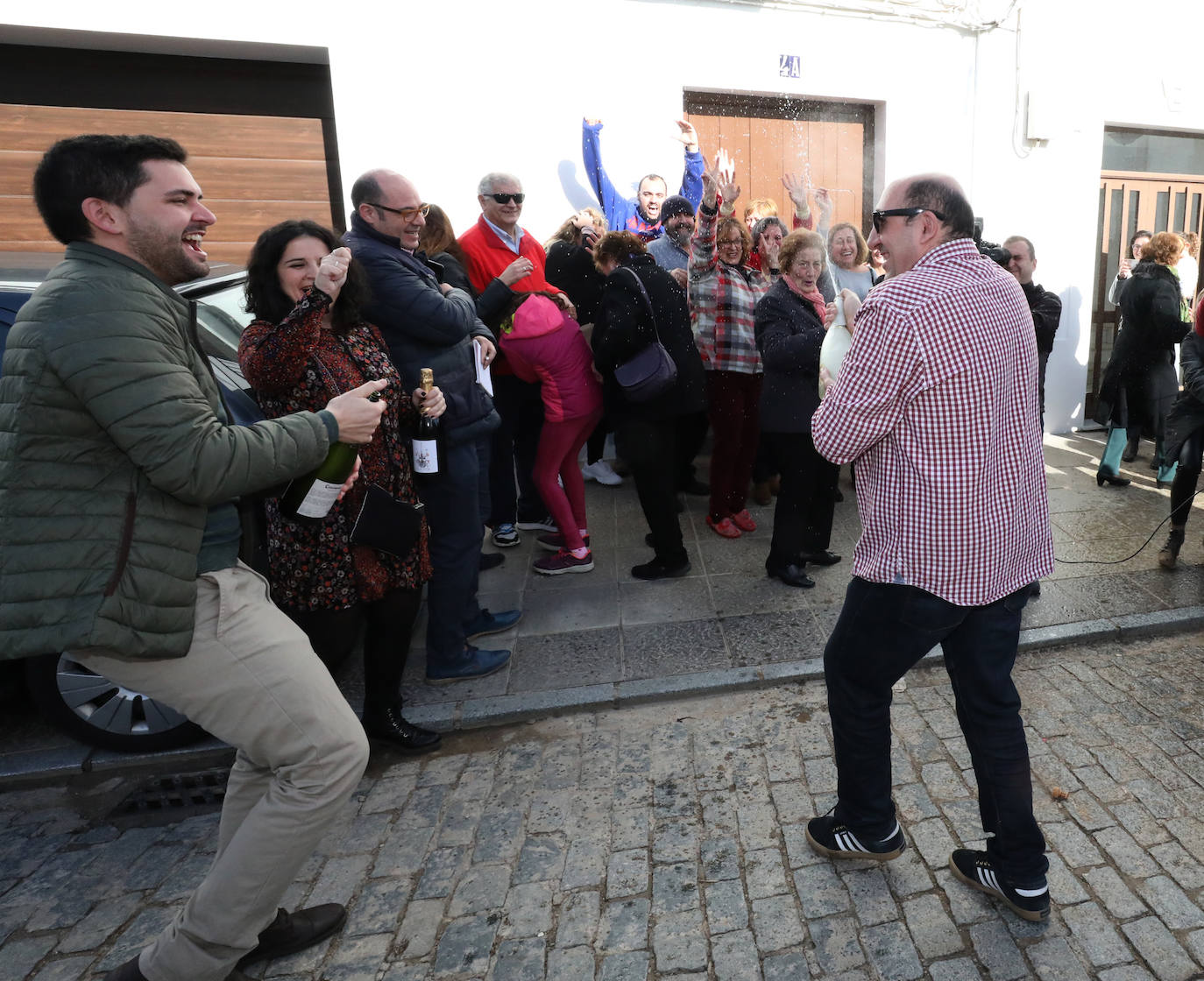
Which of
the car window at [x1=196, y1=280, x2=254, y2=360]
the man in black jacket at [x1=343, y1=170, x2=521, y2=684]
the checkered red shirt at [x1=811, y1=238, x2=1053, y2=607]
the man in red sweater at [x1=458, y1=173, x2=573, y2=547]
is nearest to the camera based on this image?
the checkered red shirt at [x1=811, y1=238, x2=1053, y2=607]

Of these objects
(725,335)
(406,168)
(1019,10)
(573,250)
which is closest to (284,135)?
(406,168)

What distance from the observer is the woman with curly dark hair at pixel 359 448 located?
2.81 meters

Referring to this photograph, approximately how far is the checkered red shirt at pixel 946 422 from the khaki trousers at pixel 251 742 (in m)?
1.44

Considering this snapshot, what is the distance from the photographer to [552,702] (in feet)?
12.3

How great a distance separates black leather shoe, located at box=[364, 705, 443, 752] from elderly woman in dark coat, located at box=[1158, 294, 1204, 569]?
428 cm

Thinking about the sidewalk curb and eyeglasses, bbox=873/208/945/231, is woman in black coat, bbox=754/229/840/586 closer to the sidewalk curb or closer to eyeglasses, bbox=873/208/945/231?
the sidewalk curb

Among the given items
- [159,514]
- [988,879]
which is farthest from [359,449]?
[988,879]

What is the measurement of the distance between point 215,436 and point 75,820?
7.06 feet

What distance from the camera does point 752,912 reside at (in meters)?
2.50

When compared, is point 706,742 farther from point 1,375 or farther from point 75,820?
point 1,375

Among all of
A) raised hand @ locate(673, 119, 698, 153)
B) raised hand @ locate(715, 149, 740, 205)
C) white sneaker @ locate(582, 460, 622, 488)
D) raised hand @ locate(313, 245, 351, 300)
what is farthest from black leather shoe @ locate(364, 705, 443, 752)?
raised hand @ locate(673, 119, 698, 153)

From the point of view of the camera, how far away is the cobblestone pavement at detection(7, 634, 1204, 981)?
2352 millimetres

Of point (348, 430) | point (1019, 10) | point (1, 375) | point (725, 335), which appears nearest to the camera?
point (1, 375)

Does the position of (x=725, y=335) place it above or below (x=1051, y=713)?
above
